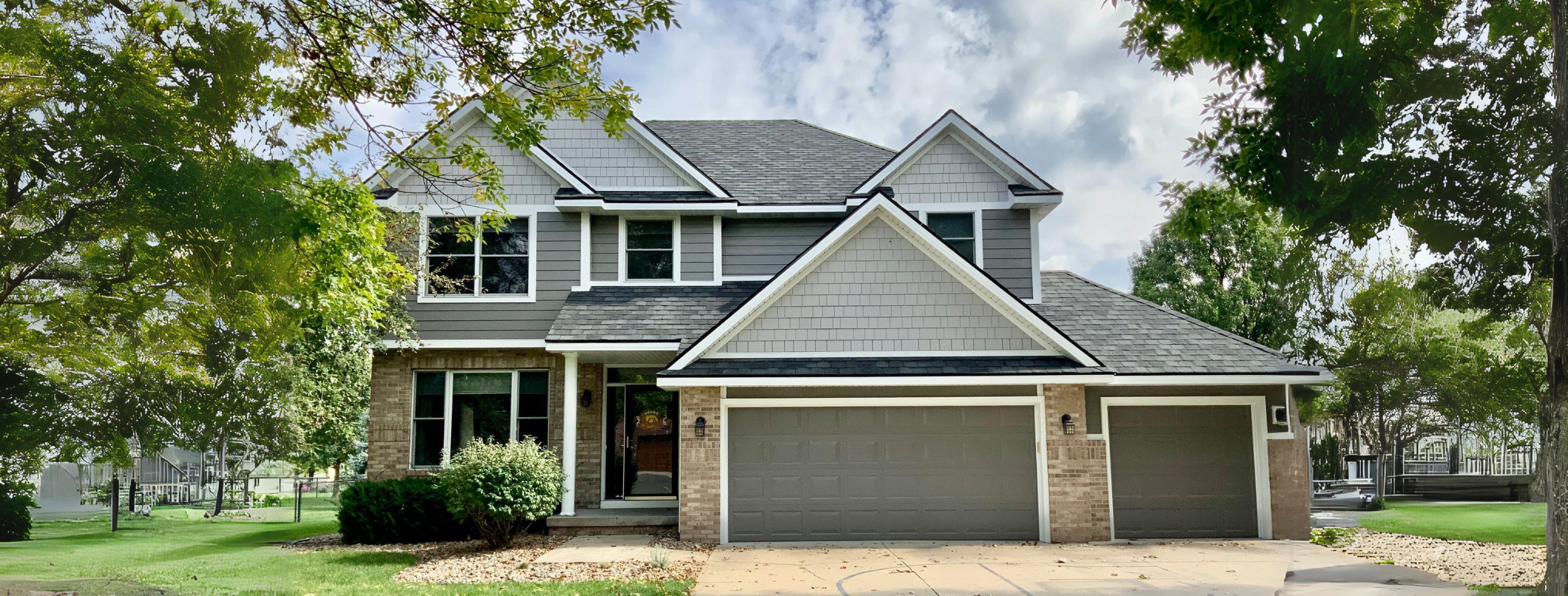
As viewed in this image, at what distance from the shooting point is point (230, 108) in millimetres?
2902

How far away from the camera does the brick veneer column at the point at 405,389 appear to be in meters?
14.7

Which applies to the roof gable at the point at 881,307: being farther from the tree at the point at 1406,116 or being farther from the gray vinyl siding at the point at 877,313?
the tree at the point at 1406,116

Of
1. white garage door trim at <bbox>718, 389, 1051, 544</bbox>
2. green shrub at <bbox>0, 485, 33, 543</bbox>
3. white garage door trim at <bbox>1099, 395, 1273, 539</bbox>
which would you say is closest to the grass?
green shrub at <bbox>0, 485, 33, 543</bbox>

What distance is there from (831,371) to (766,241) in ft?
13.0

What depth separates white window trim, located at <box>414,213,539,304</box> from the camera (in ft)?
48.2

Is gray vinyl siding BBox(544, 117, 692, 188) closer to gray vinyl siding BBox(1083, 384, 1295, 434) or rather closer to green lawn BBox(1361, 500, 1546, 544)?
gray vinyl siding BBox(1083, 384, 1295, 434)

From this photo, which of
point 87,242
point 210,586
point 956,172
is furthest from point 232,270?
point 956,172

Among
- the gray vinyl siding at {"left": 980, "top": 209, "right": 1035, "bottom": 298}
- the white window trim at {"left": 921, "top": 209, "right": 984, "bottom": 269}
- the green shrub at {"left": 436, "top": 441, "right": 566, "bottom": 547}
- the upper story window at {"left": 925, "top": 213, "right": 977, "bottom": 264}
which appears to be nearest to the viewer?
the green shrub at {"left": 436, "top": 441, "right": 566, "bottom": 547}

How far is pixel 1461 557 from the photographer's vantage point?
39.2 ft

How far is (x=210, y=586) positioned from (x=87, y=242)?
1063 mm

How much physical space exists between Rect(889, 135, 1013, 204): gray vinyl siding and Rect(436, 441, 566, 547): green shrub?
293 inches

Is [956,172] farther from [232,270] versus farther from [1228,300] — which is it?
[1228,300]

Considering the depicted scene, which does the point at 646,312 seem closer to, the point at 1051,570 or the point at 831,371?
the point at 831,371

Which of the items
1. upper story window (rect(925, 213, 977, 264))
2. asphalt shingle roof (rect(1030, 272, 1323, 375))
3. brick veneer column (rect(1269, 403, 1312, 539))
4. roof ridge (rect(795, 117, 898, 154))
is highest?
roof ridge (rect(795, 117, 898, 154))
